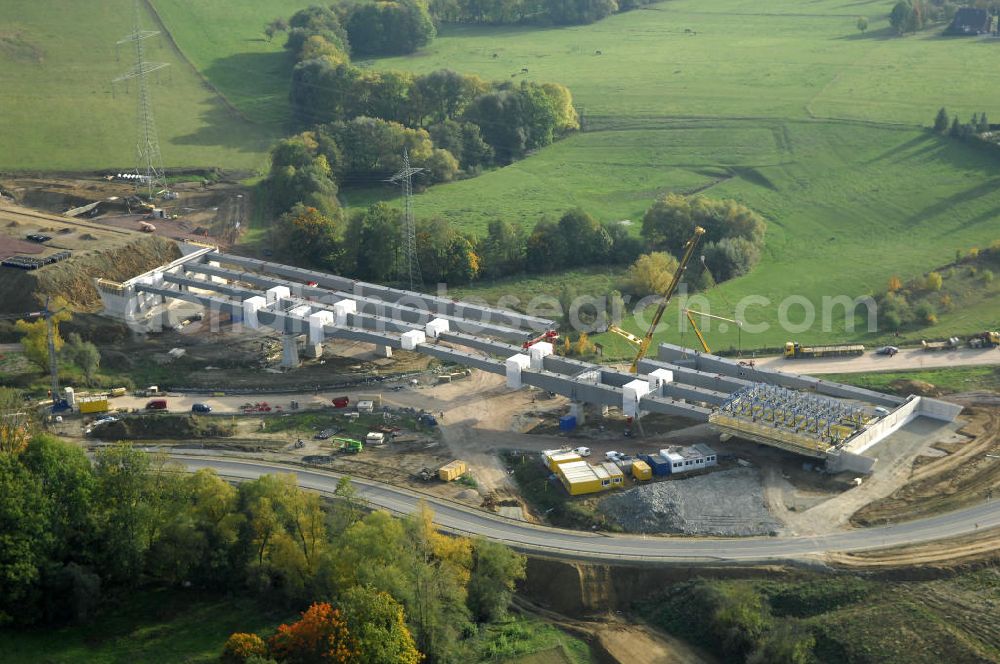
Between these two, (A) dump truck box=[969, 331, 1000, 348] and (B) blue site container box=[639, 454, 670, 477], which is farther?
(A) dump truck box=[969, 331, 1000, 348]

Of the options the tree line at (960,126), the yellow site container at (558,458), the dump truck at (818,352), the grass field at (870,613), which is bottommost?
the grass field at (870,613)

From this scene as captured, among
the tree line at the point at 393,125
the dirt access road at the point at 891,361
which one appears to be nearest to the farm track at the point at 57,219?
the tree line at the point at 393,125

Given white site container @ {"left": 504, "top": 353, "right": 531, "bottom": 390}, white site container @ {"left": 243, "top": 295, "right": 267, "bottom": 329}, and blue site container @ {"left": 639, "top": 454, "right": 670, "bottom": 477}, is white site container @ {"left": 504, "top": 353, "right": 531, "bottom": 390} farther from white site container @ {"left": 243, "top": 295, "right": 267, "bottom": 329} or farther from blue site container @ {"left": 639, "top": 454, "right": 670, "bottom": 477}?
white site container @ {"left": 243, "top": 295, "right": 267, "bottom": 329}

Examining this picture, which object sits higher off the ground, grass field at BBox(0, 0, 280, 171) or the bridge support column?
grass field at BBox(0, 0, 280, 171)

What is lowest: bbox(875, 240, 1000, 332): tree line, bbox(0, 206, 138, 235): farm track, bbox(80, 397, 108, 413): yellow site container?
bbox(80, 397, 108, 413): yellow site container

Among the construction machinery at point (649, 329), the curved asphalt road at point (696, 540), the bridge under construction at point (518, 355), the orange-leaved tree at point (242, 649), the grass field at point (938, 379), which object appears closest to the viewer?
the orange-leaved tree at point (242, 649)

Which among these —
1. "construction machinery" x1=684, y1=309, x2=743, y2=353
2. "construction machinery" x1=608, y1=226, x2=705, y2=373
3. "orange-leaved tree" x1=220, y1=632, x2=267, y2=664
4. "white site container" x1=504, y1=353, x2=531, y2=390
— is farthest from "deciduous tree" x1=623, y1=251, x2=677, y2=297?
"orange-leaved tree" x1=220, y1=632, x2=267, y2=664

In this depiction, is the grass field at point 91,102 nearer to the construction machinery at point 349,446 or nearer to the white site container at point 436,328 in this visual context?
the white site container at point 436,328

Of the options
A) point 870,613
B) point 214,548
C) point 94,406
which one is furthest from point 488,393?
point 870,613
